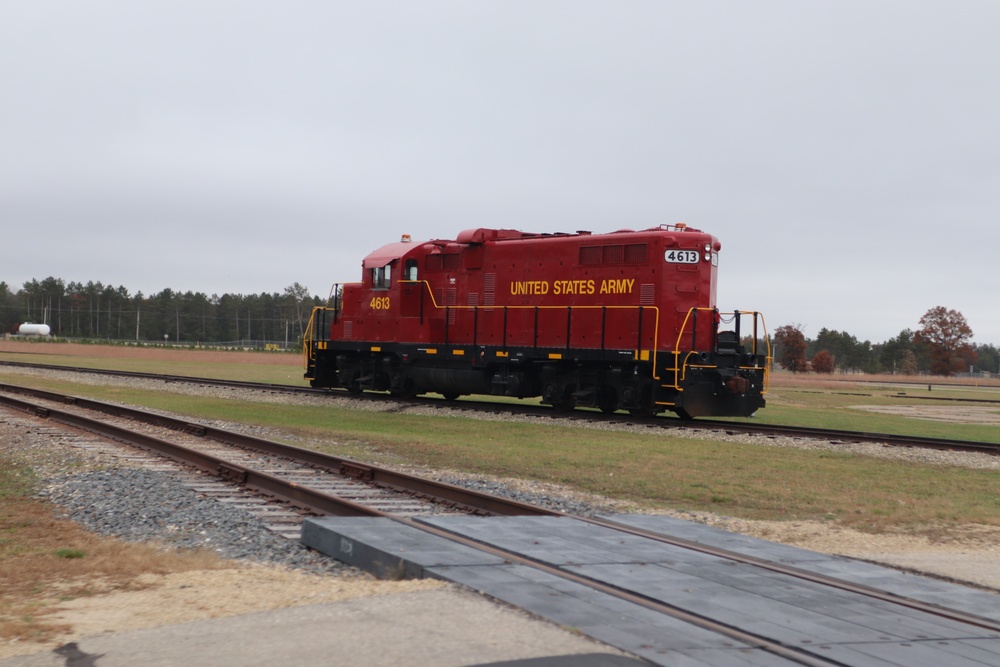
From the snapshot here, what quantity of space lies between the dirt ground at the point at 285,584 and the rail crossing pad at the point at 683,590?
54 centimetres

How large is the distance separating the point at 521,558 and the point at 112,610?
8.84ft

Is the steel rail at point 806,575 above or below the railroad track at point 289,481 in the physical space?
above

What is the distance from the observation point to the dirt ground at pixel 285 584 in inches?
219

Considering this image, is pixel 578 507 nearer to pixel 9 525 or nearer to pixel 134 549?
pixel 134 549

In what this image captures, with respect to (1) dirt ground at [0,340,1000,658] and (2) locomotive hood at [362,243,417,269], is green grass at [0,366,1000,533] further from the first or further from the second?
(2) locomotive hood at [362,243,417,269]

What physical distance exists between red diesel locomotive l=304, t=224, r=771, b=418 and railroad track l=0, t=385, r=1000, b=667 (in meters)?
8.90

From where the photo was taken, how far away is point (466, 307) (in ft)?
83.4

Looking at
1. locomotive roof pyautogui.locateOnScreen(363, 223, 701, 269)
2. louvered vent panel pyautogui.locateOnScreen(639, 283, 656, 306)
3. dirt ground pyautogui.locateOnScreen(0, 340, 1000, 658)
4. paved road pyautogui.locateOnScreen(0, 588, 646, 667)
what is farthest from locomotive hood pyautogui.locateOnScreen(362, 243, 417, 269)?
paved road pyautogui.locateOnScreen(0, 588, 646, 667)

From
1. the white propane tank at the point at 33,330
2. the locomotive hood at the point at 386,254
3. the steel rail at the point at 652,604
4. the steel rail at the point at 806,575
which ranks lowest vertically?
the steel rail at the point at 806,575

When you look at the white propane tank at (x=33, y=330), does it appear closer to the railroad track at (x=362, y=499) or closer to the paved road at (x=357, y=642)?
the railroad track at (x=362, y=499)

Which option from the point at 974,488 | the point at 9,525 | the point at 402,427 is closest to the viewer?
the point at 9,525

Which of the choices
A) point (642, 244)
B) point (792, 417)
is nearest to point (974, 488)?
point (642, 244)

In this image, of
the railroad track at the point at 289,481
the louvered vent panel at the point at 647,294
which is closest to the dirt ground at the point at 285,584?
the railroad track at the point at 289,481

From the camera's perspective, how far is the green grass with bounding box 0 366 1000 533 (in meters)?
11.0
